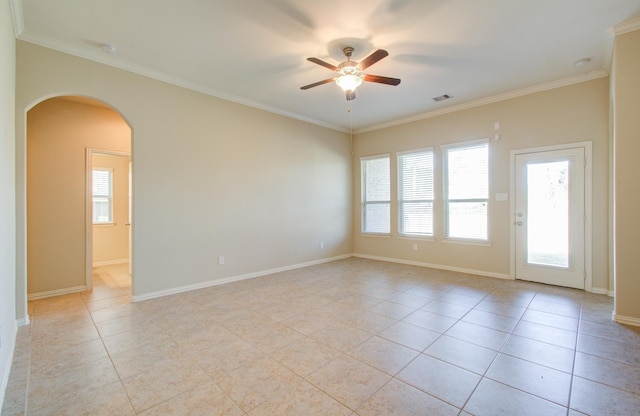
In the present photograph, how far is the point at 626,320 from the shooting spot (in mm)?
2971

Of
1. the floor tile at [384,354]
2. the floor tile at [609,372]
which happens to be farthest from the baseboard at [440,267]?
the floor tile at [384,354]

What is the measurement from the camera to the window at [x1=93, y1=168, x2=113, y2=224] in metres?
6.19

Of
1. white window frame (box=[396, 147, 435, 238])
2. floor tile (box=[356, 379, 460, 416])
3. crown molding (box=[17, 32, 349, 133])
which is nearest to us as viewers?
floor tile (box=[356, 379, 460, 416])

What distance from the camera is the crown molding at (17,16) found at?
→ 100 inches

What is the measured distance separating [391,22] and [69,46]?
3538 mm

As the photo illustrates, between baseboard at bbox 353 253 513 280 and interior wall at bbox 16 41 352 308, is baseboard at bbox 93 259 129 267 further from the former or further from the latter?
baseboard at bbox 353 253 513 280

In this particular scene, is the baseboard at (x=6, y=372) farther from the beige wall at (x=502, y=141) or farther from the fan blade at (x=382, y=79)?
the beige wall at (x=502, y=141)

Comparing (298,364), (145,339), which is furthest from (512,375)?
(145,339)

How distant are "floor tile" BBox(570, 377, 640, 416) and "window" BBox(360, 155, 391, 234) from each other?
448 cm

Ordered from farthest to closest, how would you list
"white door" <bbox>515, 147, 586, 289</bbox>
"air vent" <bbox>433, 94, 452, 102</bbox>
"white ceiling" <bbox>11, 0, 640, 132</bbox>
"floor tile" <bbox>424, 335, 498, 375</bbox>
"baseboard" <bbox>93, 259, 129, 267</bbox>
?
"baseboard" <bbox>93, 259, 129, 267</bbox> < "air vent" <bbox>433, 94, 452, 102</bbox> < "white door" <bbox>515, 147, 586, 289</bbox> < "white ceiling" <bbox>11, 0, 640, 132</bbox> < "floor tile" <bbox>424, 335, 498, 375</bbox>

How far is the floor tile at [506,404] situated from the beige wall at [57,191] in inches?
207

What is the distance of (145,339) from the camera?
2750 mm

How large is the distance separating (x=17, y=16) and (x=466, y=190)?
6262mm

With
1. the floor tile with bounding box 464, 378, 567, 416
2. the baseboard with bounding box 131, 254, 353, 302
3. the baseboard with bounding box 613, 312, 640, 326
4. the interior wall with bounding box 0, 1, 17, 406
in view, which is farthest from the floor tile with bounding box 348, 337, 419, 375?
the baseboard with bounding box 131, 254, 353, 302
